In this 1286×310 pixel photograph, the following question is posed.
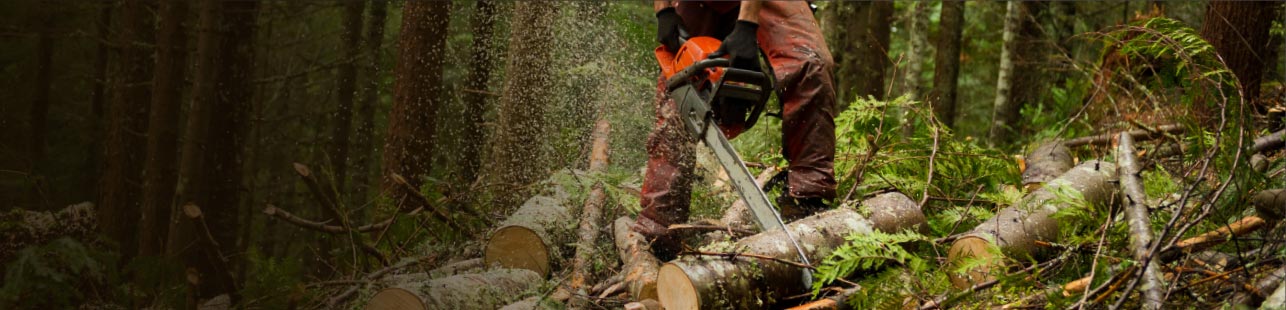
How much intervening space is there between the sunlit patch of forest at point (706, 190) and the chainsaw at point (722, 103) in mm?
227

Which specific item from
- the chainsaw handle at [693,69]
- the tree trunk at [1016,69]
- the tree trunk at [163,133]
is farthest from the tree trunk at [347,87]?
the chainsaw handle at [693,69]

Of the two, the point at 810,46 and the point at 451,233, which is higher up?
the point at 810,46

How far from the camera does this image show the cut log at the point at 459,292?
340 centimetres

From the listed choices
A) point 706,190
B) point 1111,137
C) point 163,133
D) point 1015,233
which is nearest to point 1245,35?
point 1111,137

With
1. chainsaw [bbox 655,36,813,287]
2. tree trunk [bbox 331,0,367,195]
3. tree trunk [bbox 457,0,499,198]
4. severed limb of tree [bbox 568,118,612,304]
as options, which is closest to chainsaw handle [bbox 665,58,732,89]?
chainsaw [bbox 655,36,813,287]

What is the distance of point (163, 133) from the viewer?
26.1 feet

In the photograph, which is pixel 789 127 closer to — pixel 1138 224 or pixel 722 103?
pixel 722 103

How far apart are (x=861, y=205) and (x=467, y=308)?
5.31ft

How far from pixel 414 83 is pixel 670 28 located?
159 inches

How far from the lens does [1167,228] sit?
2371mm

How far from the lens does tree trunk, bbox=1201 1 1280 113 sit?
5.63 m

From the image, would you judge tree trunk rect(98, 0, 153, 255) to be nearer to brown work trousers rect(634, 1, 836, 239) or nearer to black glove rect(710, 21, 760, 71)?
brown work trousers rect(634, 1, 836, 239)

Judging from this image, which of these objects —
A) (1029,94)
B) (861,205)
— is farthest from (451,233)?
(1029,94)

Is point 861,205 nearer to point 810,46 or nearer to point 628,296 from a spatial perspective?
point 810,46
